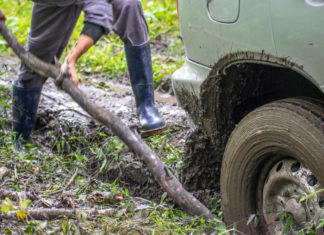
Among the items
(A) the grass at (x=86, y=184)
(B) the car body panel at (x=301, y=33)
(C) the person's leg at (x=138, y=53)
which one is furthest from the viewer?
(C) the person's leg at (x=138, y=53)

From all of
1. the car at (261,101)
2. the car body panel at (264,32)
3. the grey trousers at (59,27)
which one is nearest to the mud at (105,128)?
the grey trousers at (59,27)

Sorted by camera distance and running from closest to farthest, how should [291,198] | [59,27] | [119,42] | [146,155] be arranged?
[291,198], [146,155], [59,27], [119,42]

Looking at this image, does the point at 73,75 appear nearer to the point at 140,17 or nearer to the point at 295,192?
the point at 140,17

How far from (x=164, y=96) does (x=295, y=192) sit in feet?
10.6

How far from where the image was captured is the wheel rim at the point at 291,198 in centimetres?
230

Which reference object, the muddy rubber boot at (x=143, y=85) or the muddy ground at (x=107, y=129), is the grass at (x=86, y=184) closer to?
the muddy ground at (x=107, y=129)

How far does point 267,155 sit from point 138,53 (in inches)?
81.0

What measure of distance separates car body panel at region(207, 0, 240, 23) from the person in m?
1.16

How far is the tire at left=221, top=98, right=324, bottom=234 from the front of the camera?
225 centimetres

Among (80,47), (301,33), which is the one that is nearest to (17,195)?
(80,47)

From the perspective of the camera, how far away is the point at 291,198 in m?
2.44

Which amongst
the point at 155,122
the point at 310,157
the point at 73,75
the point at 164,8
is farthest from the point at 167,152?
the point at 164,8

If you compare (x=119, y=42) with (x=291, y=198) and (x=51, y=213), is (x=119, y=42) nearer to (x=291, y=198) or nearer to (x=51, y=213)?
(x=51, y=213)

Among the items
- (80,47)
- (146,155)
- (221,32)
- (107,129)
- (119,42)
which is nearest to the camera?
(221,32)
